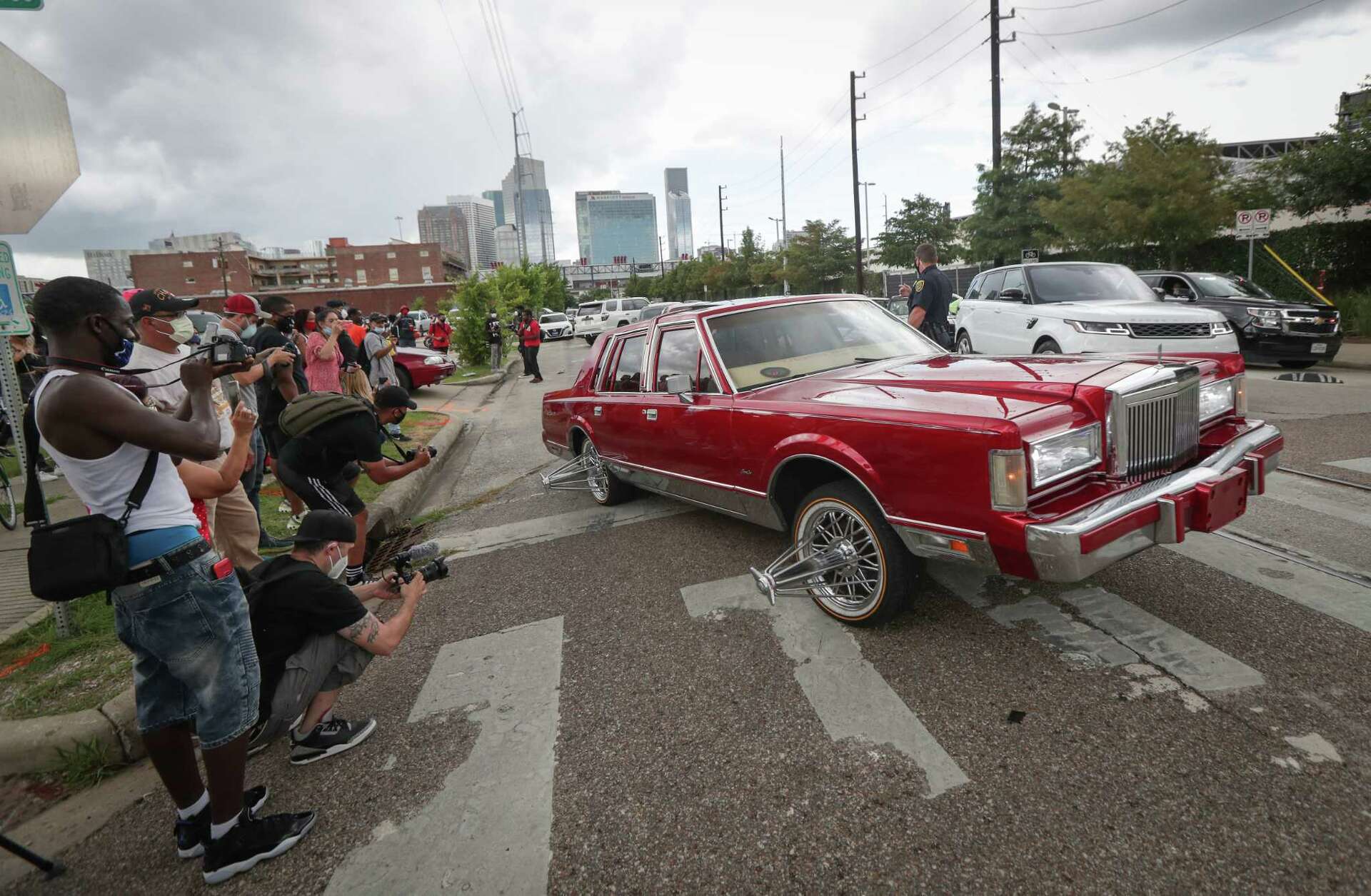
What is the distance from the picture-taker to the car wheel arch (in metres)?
3.68

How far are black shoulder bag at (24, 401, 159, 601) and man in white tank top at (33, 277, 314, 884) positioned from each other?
0.14 feet

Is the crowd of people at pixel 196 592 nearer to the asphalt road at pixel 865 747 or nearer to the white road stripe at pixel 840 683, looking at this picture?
the asphalt road at pixel 865 747

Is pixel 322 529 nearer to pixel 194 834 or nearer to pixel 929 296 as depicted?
pixel 194 834

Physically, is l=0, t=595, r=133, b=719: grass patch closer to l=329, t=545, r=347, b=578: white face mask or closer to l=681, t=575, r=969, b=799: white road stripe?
l=329, t=545, r=347, b=578: white face mask

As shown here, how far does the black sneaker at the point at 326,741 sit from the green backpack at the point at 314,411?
175cm

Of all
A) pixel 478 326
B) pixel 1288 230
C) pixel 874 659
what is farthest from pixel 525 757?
pixel 1288 230

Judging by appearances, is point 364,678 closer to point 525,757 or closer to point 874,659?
point 525,757

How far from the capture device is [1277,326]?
1173cm

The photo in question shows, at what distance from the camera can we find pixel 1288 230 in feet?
60.3

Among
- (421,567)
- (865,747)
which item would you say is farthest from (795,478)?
(421,567)

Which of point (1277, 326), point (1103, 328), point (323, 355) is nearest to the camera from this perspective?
point (323, 355)

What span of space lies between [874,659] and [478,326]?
1986cm

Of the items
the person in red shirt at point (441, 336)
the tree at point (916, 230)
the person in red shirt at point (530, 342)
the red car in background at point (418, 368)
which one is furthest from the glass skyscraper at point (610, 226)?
the red car in background at point (418, 368)

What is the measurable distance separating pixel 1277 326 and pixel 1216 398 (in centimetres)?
1068
